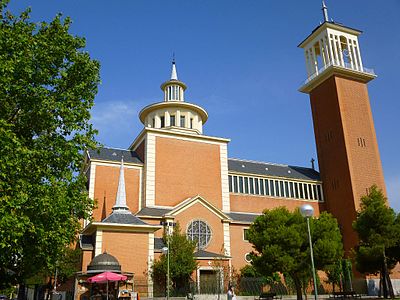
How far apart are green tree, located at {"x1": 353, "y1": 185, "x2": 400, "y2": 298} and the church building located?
30.0 ft

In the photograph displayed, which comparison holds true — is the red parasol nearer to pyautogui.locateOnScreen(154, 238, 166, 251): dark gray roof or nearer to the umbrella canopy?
the umbrella canopy

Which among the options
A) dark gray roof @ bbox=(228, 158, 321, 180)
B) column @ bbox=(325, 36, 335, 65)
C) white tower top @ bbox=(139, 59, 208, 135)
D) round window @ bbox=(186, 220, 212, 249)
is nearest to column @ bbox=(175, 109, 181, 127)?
white tower top @ bbox=(139, 59, 208, 135)

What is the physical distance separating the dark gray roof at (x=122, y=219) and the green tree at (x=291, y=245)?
28.8ft

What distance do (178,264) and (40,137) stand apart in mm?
16250

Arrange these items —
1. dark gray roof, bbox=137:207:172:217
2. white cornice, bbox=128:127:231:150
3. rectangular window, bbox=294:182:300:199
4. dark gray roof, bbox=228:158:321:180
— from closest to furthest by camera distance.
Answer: dark gray roof, bbox=137:207:172:217 → white cornice, bbox=128:127:231:150 → dark gray roof, bbox=228:158:321:180 → rectangular window, bbox=294:182:300:199

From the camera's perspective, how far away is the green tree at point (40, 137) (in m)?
14.1

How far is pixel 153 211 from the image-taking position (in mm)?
35594

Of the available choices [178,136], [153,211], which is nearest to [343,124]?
[178,136]

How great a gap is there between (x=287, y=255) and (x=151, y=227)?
33.5 feet

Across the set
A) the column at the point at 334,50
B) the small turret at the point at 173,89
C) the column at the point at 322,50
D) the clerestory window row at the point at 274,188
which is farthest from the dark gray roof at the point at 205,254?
the column at the point at 322,50

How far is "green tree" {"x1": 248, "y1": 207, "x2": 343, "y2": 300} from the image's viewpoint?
90.5ft

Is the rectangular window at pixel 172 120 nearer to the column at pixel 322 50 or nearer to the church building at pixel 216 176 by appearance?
the church building at pixel 216 176

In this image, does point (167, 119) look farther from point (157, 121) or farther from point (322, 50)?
point (322, 50)

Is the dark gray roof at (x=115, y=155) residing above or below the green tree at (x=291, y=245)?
above
